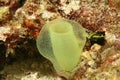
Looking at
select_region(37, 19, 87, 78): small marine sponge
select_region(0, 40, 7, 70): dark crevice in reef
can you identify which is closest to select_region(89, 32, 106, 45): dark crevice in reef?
select_region(37, 19, 87, 78): small marine sponge

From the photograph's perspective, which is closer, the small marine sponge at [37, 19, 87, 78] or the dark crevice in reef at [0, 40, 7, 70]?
the small marine sponge at [37, 19, 87, 78]

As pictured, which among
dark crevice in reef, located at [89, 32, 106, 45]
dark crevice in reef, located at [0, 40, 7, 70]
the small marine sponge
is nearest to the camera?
the small marine sponge

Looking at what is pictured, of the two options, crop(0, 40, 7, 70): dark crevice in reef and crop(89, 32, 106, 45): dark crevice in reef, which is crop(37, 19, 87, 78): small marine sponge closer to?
crop(89, 32, 106, 45): dark crevice in reef

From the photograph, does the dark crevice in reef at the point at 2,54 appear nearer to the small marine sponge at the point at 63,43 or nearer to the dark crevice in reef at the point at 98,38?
the small marine sponge at the point at 63,43

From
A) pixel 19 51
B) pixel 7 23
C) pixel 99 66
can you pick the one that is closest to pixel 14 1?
pixel 7 23

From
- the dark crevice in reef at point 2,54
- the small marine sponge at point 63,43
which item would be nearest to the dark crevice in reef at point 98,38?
the small marine sponge at point 63,43

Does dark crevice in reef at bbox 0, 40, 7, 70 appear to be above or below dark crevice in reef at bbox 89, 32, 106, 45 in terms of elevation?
below

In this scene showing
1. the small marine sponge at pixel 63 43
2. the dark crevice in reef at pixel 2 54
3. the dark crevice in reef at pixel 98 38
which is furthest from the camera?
the dark crevice in reef at pixel 2 54

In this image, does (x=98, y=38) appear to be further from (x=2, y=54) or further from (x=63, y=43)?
(x=2, y=54)

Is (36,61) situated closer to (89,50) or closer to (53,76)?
(53,76)
